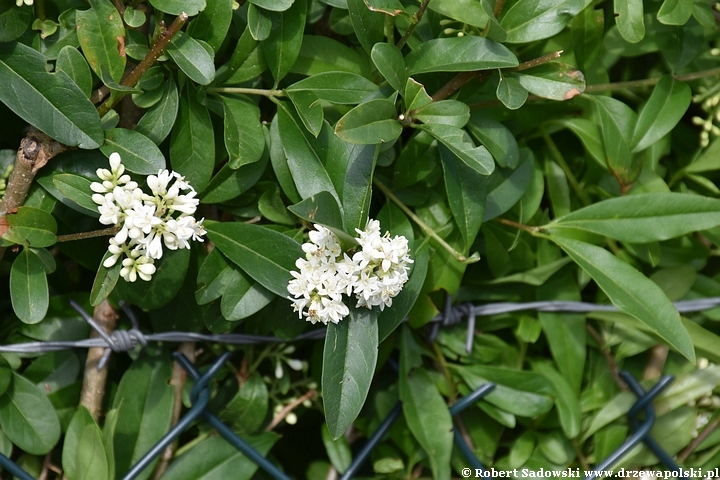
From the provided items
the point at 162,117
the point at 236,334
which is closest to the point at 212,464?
the point at 236,334

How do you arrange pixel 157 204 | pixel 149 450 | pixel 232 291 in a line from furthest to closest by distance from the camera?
pixel 149 450
pixel 232 291
pixel 157 204

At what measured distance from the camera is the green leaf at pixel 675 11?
1.00 m

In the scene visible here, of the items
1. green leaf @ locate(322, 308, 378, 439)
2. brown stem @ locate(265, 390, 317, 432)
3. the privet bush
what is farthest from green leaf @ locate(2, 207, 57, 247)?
brown stem @ locate(265, 390, 317, 432)

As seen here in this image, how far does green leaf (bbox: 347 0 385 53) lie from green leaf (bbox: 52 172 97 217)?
0.44m

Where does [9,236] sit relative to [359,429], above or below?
above

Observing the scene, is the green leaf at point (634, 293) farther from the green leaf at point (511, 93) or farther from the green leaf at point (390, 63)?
the green leaf at point (390, 63)

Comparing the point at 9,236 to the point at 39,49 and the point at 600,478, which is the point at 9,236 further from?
the point at 600,478

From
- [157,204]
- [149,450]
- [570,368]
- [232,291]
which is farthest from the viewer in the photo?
[570,368]

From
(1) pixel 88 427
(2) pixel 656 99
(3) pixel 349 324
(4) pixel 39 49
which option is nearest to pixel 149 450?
(1) pixel 88 427

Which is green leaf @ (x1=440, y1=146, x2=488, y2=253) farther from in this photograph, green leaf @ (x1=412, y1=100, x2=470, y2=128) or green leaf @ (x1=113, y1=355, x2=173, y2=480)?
green leaf @ (x1=113, y1=355, x2=173, y2=480)

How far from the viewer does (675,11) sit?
101 cm

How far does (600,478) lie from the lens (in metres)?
1.28

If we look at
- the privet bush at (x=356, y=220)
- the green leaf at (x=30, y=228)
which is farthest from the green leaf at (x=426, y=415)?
the green leaf at (x=30, y=228)

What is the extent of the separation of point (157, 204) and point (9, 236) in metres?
0.22
